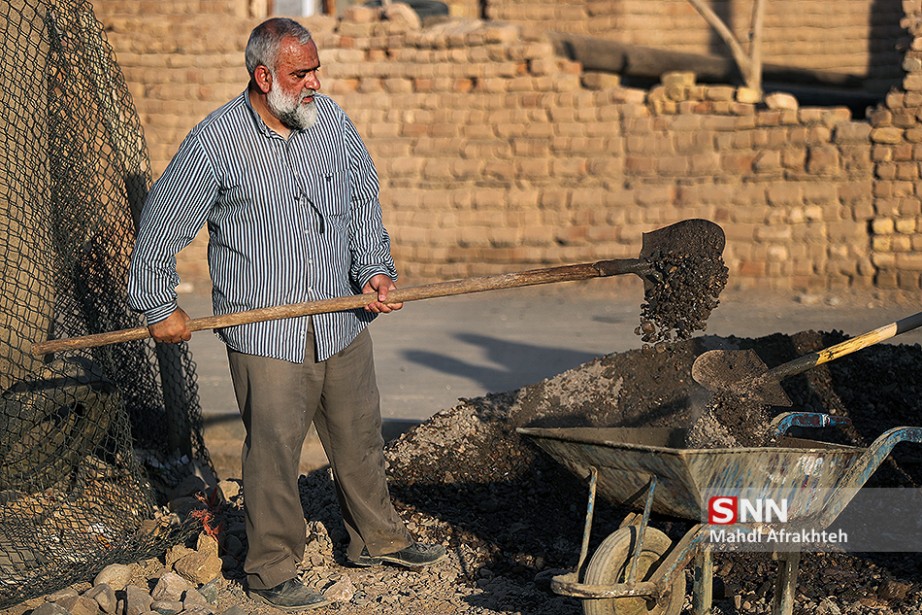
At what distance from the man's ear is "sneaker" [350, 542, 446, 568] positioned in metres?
1.82

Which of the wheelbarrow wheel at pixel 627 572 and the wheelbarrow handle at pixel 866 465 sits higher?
the wheelbarrow handle at pixel 866 465

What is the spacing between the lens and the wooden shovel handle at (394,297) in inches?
156

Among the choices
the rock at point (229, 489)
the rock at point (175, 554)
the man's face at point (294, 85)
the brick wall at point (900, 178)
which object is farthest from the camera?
the brick wall at point (900, 178)

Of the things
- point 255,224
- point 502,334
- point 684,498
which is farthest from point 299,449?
point 502,334

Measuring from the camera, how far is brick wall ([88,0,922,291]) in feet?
33.9

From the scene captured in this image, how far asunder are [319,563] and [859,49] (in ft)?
38.3

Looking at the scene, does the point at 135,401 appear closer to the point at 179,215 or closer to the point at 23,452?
the point at 23,452

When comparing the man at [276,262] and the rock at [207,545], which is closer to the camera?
the man at [276,262]

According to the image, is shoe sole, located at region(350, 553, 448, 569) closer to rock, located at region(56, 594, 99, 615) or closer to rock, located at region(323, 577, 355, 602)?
rock, located at region(323, 577, 355, 602)

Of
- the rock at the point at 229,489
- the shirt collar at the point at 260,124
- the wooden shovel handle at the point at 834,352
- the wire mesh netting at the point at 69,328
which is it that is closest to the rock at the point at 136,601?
the wire mesh netting at the point at 69,328

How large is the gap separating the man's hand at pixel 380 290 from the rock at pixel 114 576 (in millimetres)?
1422

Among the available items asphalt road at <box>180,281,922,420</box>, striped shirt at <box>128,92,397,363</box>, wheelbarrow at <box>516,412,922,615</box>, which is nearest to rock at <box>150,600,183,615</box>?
striped shirt at <box>128,92,397,363</box>

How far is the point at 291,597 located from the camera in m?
4.12

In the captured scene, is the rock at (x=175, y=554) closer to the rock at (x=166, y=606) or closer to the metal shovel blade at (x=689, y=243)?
the rock at (x=166, y=606)
